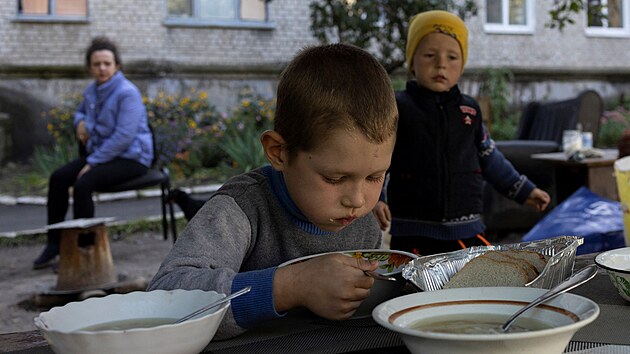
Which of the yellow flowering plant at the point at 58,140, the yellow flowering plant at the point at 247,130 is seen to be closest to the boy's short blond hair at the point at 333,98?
the yellow flowering plant at the point at 247,130

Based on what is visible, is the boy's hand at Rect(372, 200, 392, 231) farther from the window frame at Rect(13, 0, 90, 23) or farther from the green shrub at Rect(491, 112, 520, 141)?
the window frame at Rect(13, 0, 90, 23)

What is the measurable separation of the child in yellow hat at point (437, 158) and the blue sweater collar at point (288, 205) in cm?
135

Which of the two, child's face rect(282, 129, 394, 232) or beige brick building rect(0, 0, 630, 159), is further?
beige brick building rect(0, 0, 630, 159)

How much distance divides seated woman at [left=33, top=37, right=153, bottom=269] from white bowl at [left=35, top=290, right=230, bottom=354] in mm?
4546

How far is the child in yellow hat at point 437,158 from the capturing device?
297 centimetres

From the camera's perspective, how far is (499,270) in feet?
4.03

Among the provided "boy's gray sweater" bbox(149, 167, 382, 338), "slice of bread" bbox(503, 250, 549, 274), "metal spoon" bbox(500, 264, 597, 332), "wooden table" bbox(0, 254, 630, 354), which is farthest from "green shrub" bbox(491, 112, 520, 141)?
"metal spoon" bbox(500, 264, 597, 332)

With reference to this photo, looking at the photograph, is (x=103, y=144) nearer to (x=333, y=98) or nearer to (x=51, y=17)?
(x=333, y=98)

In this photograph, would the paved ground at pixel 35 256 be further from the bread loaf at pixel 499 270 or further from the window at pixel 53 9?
the window at pixel 53 9

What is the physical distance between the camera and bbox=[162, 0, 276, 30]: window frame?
11.9 m

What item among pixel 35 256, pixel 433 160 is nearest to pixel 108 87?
pixel 35 256

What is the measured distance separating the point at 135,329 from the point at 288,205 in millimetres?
690

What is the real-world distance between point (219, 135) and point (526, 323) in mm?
9398

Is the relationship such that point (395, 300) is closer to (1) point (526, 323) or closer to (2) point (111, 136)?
(1) point (526, 323)
